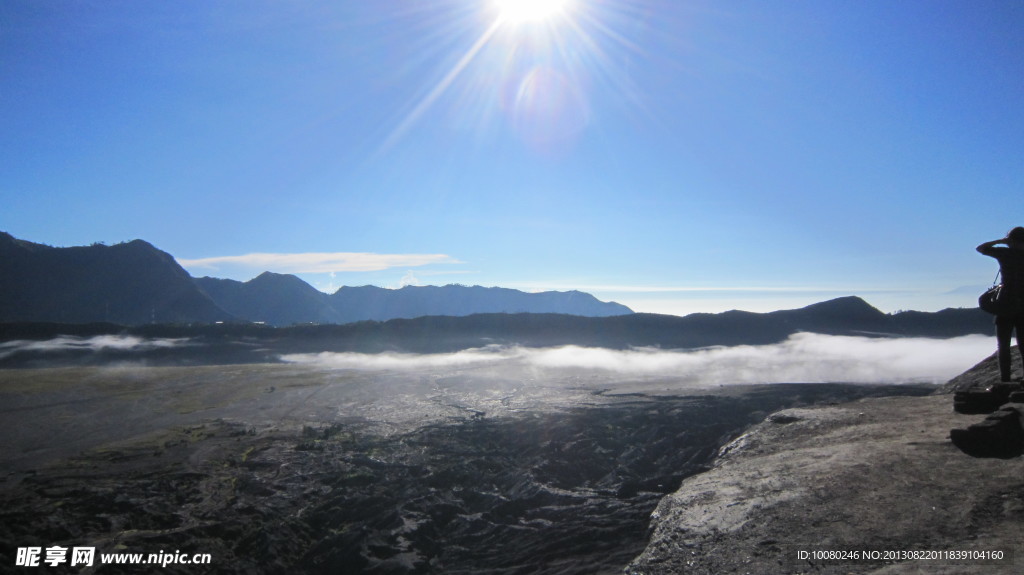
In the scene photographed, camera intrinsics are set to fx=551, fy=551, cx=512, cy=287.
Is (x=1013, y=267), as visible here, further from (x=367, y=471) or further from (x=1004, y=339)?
(x=367, y=471)

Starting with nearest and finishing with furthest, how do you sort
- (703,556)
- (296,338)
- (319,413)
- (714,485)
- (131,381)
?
A: (703,556), (714,485), (319,413), (131,381), (296,338)

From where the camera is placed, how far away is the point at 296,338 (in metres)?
44.0

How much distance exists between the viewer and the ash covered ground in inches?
276

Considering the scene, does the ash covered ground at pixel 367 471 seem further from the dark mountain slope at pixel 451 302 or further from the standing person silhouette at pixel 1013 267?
the dark mountain slope at pixel 451 302

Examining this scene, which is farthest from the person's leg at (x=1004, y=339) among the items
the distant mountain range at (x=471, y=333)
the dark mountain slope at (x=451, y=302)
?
the dark mountain slope at (x=451, y=302)

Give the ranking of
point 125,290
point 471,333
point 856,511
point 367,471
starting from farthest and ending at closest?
point 125,290, point 471,333, point 367,471, point 856,511

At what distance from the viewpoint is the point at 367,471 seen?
9.53m

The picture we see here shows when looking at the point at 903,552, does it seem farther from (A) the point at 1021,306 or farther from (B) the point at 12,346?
(B) the point at 12,346

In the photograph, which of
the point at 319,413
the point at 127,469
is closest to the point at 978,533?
the point at 127,469

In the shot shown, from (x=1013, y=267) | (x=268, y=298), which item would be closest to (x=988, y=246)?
(x=1013, y=267)

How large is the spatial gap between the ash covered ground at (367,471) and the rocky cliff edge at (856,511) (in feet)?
5.96

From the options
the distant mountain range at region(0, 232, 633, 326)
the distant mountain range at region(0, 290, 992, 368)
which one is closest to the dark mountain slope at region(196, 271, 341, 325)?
the distant mountain range at region(0, 232, 633, 326)

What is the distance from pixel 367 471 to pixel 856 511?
7.44 m

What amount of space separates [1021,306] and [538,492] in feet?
22.5
